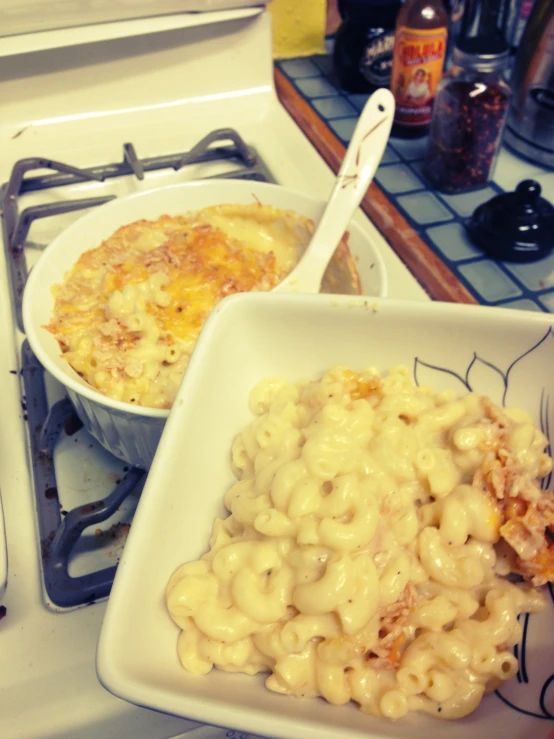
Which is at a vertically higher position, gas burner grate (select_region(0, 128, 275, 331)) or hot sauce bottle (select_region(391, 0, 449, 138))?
hot sauce bottle (select_region(391, 0, 449, 138))

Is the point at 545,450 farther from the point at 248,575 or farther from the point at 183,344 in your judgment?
the point at 183,344

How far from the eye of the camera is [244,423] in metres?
0.45

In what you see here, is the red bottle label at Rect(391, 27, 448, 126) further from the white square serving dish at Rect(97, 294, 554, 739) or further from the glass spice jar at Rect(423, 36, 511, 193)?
the white square serving dish at Rect(97, 294, 554, 739)

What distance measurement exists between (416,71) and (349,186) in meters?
0.45

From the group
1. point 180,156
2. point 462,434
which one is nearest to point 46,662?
point 462,434

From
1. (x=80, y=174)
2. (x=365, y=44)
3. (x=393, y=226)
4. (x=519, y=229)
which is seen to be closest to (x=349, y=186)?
(x=393, y=226)

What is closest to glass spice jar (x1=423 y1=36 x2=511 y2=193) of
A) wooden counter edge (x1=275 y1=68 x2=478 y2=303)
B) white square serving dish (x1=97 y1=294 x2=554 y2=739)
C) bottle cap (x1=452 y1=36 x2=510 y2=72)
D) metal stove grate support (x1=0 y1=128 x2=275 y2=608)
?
bottle cap (x1=452 y1=36 x2=510 y2=72)

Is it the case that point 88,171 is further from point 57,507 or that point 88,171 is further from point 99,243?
point 57,507

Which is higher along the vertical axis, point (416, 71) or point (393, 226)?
point (416, 71)

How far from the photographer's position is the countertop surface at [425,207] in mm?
802

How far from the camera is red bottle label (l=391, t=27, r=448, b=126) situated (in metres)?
0.96

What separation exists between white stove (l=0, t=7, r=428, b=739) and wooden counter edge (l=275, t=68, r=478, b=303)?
0.02 m

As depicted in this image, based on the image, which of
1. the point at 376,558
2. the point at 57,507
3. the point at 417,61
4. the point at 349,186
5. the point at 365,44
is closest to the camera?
the point at 376,558

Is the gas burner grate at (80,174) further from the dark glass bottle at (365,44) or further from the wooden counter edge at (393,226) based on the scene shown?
the dark glass bottle at (365,44)
